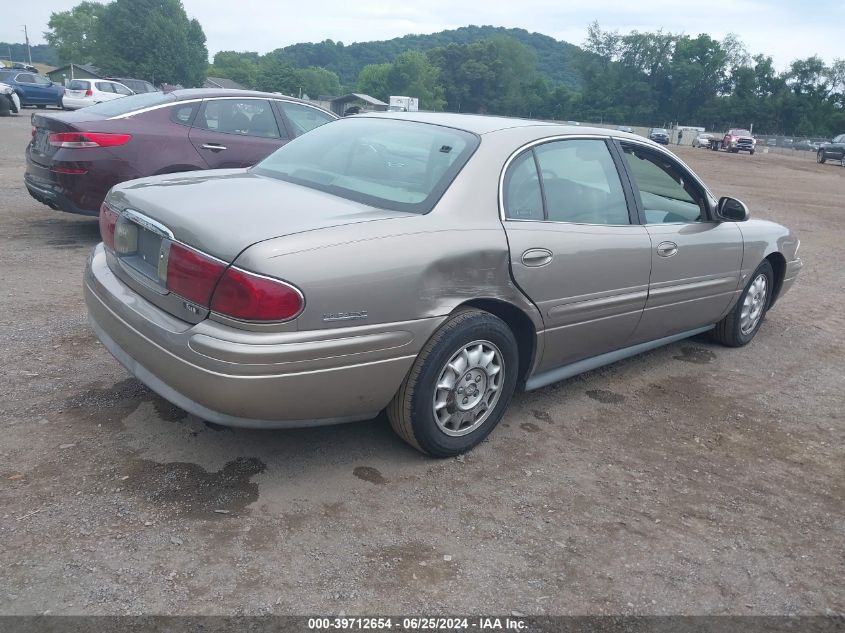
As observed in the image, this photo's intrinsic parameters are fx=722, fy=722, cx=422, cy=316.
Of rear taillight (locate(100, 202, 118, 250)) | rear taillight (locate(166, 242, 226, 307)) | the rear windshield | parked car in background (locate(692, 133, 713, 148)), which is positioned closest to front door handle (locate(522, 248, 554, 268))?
rear taillight (locate(166, 242, 226, 307))

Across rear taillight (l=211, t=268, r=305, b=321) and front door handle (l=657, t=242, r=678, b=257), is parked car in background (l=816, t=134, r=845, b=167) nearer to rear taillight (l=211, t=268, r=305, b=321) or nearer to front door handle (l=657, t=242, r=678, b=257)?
front door handle (l=657, t=242, r=678, b=257)

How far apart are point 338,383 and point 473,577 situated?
880 mm

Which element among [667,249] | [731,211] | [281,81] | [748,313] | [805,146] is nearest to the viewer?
[667,249]

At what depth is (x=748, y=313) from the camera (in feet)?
17.6

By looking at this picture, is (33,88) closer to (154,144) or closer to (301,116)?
(301,116)

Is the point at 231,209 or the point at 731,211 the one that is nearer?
the point at 231,209

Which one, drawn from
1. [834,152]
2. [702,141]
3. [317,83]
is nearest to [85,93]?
[834,152]

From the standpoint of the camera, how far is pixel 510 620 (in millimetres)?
2365

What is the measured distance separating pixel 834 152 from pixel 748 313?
130 ft

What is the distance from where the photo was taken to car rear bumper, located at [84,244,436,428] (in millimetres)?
2668

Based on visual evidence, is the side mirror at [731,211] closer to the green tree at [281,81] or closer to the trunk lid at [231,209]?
the trunk lid at [231,209]

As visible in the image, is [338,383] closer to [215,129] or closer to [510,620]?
[510,620]

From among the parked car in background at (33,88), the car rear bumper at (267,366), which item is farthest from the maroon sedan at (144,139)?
the parked car in background at (33,88)

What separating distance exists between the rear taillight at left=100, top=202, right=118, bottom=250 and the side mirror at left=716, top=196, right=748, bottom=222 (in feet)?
11.8
